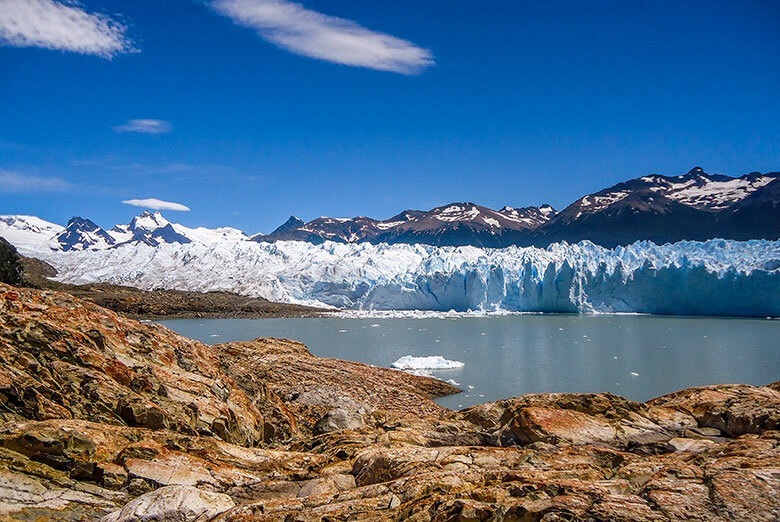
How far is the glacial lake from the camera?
68.5 ft

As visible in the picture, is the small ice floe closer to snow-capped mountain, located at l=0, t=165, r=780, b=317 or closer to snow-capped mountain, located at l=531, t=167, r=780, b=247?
snow-capped mountain, located at l=0, t=165, r=780, b=317

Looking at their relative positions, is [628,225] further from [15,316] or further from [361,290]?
[15,316]

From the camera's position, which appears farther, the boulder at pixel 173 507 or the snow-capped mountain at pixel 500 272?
the snow-capped mountain at pixel 500 272

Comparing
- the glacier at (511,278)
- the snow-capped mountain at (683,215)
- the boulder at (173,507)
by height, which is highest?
the snow-capped mountain at (683,215)

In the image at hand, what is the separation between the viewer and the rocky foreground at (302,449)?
3924mm

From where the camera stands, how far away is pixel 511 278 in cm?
6738

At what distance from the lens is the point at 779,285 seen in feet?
168

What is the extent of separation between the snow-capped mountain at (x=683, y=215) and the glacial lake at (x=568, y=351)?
325 feet

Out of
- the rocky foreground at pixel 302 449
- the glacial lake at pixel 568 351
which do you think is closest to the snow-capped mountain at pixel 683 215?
the glacial lake at pixel 568 351

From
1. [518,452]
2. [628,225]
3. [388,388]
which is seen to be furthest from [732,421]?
[628,225]

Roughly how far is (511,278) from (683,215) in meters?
112

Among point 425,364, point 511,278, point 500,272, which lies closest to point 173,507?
point 425,364

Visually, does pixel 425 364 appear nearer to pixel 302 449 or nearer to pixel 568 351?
pixel 568 351

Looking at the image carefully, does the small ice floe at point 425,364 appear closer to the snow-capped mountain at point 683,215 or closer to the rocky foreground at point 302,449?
the rocky foreground at point 302,449
